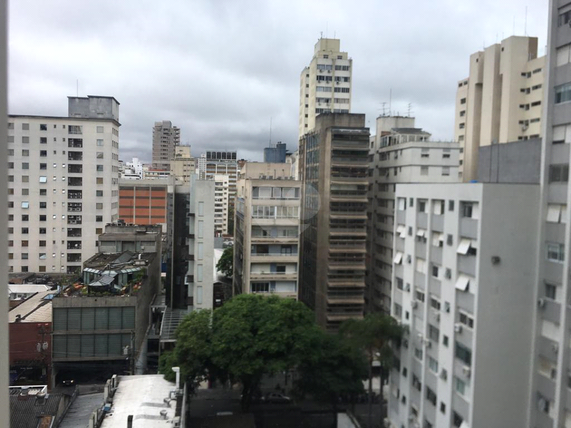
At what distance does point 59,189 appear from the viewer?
2284 centimetres

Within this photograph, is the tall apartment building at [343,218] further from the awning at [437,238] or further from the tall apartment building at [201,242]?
the awning at [437,238]

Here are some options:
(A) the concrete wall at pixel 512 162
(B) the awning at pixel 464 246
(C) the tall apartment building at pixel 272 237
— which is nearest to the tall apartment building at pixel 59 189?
(C) the tall apartment building at pixel 272 237

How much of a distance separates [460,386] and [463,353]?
1.95 ft

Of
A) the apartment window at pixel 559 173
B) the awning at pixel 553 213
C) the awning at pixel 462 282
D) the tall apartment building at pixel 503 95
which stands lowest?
the awning at pixel 462 282

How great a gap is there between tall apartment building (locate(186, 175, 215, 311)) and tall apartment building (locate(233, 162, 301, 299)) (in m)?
1.33

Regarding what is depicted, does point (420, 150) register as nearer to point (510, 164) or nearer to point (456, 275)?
point (510, 164)

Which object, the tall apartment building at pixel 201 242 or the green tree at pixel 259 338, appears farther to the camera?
the tall apartment building at pixel 201 242

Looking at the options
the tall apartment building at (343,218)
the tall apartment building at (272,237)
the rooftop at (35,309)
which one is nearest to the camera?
the rooftop at (35,309)

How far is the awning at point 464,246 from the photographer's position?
8.13 metres

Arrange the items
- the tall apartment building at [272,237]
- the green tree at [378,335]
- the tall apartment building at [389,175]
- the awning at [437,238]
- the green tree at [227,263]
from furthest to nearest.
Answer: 1. the green tree at [227,263]
2. the tall apartment building at [389,175]
3. the tall apartment building at [272,237]
4. the green tree at [378,335]
5. the awning at [437,238]

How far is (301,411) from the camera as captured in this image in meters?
12.3

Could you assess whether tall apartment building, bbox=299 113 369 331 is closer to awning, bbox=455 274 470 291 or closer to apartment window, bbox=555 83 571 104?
awning, bbox=455 274 470 291

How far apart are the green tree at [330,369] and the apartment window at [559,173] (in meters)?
5.29

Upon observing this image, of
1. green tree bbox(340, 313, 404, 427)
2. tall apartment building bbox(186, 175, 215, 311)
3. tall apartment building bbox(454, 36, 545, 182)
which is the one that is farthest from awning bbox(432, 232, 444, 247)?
tall apartment building bbox(454, 36, 545, 182)
